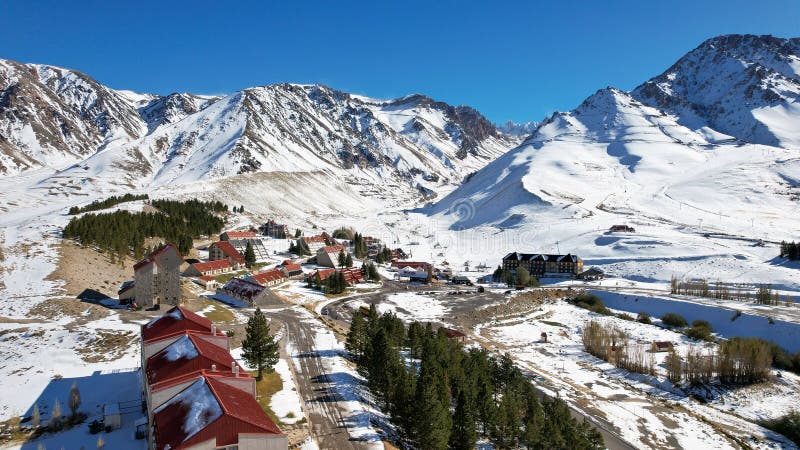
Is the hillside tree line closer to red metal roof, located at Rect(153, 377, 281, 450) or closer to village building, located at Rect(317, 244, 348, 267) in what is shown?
red metal roof, located at Rect(153, 377, 281, 450)

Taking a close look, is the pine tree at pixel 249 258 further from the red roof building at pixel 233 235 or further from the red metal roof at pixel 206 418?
the red metal roof at pixel 206 418

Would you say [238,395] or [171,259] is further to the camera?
[171,259]

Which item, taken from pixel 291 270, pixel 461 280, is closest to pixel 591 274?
pixel 461 280

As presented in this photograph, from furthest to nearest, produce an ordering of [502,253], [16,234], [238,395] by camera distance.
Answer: [502,253], [16,234], [238,395]

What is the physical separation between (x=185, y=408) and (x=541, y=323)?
63.6 metres

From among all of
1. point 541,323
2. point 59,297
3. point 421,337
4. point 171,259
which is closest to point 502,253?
point 541,323

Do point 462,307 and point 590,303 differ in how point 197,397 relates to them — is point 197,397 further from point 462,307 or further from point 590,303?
point 590,303

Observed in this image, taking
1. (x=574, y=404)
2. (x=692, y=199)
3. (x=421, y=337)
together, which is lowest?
(x=574, y=404)

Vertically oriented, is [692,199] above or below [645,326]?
above

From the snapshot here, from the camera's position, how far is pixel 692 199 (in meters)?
188

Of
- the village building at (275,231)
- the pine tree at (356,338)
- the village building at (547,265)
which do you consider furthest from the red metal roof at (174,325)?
the village building at (275,231)

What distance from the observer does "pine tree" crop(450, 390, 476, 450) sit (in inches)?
1163

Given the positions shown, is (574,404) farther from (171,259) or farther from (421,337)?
(171,259)

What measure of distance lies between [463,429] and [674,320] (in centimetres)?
6260
